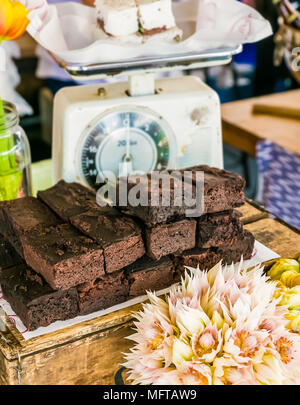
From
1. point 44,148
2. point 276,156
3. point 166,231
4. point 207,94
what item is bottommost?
point 44,148

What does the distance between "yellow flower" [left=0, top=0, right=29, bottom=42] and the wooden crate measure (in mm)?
642

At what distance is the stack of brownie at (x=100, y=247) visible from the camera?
1102 millimetres

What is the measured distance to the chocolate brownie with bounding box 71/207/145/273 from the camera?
3.70 feet

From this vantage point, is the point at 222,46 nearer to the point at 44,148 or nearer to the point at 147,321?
the point at 147,321

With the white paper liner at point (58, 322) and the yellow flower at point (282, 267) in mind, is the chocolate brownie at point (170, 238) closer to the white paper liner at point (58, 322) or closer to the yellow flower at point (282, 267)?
the white paper liner at point (58, 322)

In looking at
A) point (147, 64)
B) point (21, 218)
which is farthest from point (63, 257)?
point (147, 64)

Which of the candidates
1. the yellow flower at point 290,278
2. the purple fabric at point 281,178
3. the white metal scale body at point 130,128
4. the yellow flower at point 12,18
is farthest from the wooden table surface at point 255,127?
the yellow flower at point 12,18

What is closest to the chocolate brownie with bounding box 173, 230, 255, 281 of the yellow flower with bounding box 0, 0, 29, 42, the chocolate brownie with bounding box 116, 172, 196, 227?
the chocolate brownie with bounding box 116, 172, 196, 227

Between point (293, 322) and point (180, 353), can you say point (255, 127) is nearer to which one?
point (293, 322)

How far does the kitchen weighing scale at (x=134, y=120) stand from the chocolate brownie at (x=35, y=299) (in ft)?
1.33

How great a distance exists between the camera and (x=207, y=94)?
1539mm

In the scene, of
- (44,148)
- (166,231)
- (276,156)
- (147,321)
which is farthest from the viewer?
(44,148)

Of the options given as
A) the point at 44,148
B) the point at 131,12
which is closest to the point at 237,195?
the point at 131,12

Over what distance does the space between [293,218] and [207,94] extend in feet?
3.91
